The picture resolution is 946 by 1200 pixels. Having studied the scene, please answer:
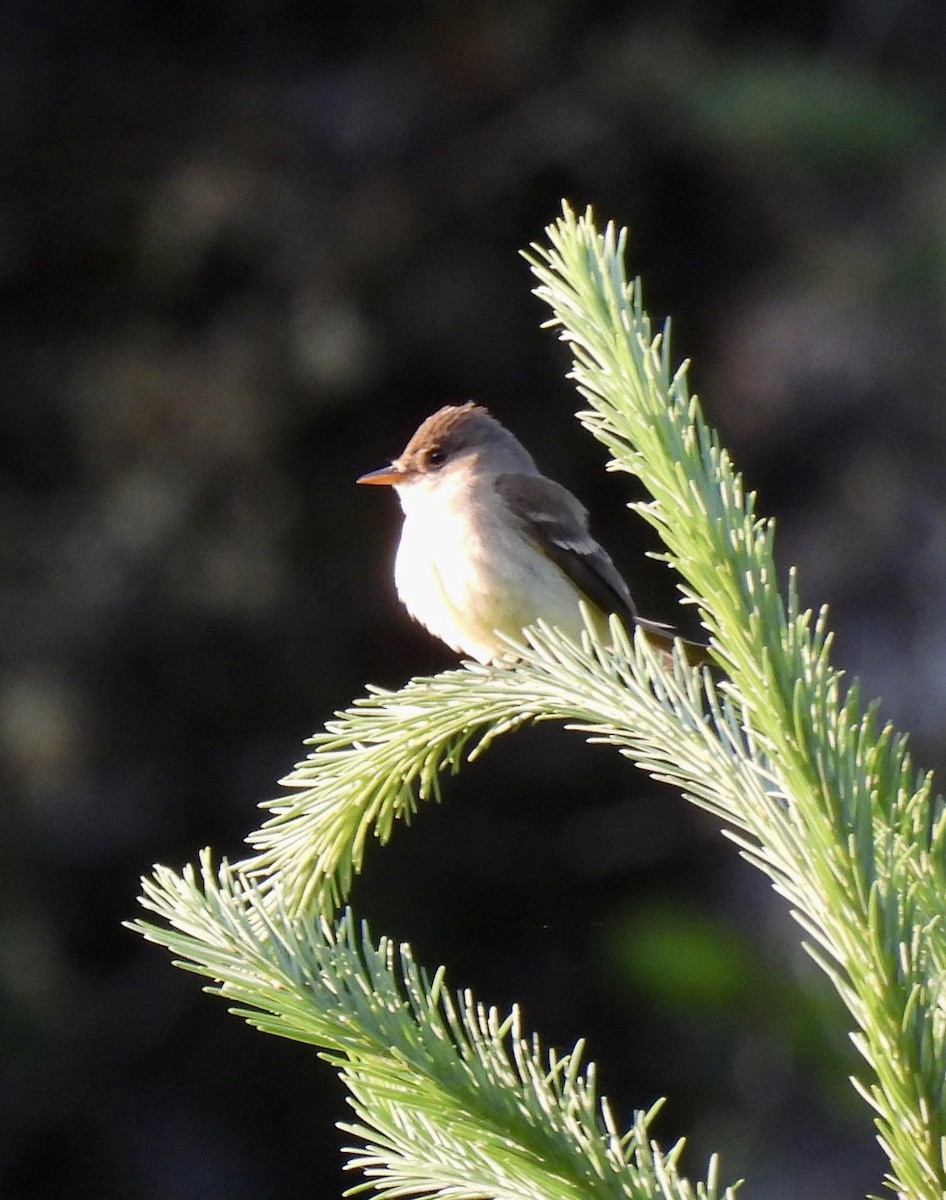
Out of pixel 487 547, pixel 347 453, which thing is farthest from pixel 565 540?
pixel 347 453

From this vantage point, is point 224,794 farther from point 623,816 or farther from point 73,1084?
point 623,816

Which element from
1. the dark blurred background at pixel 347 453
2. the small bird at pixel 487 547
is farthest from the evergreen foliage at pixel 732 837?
the dark blurred background at pixel 347 453

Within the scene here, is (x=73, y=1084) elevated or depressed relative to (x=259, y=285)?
depressed

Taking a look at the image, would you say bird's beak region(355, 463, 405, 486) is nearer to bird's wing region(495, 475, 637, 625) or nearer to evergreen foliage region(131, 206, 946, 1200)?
bird's wing region(495, 475, 637, 625)

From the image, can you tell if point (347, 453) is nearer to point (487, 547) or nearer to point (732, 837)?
point (487, 547)

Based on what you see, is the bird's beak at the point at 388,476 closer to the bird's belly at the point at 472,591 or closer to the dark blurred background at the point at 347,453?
the bird's belly at the point at 472,591

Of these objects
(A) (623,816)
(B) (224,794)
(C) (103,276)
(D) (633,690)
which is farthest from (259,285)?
(D) (633,690)
